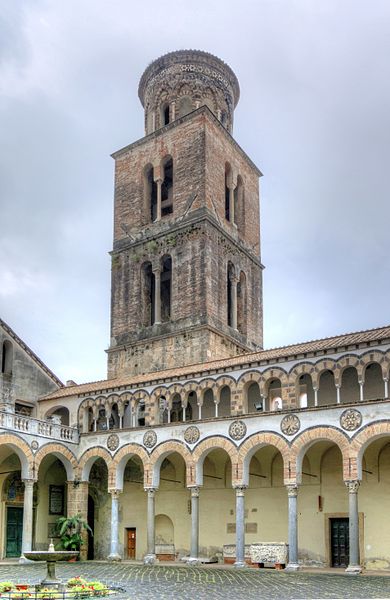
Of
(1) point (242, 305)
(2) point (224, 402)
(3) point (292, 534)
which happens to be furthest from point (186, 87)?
(3) point (292, 534)

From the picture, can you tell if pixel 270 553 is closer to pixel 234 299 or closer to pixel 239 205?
pixel 234 299

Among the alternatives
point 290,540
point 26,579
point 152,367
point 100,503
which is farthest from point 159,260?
point 26,579

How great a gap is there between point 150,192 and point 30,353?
13465 millimetres

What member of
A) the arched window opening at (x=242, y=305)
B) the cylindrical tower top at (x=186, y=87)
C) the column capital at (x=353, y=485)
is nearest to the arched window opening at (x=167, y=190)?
the cylindrical tower top at (x=186, y=87)

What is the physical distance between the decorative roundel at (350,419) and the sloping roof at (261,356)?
258 centimetres

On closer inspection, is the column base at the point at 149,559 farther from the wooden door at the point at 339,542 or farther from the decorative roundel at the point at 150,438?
the wooden door at the point at 339,542

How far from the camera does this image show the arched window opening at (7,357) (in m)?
35.5

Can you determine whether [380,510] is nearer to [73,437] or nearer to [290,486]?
[290,486]

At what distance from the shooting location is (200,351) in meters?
37.8

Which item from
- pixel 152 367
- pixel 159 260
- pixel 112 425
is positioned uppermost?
pixel 159 260

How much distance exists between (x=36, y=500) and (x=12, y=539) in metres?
1.93

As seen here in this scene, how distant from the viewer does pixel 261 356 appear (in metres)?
30.0

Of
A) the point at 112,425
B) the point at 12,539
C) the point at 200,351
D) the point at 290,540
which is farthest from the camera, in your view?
the point at 200,351

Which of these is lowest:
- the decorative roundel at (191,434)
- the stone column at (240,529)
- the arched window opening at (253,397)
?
the stone column at (240,529)
